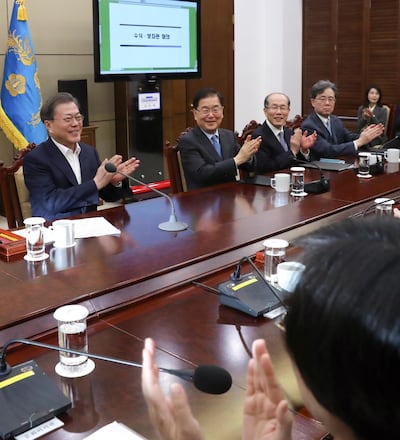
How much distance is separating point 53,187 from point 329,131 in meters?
2.45

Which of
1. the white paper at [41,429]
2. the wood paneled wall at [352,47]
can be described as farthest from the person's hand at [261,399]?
the wood paneled wall at [352,47]

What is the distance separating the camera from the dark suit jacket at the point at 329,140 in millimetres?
4293

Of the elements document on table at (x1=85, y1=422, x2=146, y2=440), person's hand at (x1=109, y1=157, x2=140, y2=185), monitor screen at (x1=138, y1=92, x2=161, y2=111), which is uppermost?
monitor screen at (x1=138, y1=92, x2=161, y2=111)

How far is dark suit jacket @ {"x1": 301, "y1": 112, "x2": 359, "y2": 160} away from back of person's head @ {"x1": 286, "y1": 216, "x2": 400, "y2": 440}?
12.4 feet

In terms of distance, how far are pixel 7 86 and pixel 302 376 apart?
15.6ft

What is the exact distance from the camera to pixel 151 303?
1655 mm

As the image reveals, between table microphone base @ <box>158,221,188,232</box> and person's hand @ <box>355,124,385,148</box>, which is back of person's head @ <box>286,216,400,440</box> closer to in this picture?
table microphone base @ <box>158,221,188,232</box>

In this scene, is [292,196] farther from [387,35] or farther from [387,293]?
[387,35]

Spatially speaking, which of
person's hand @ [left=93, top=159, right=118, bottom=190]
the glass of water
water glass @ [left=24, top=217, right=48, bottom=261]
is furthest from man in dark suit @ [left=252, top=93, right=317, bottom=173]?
the glass of water

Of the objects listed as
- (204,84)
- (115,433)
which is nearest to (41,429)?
(115,433)

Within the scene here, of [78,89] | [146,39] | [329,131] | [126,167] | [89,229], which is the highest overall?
[146,39]

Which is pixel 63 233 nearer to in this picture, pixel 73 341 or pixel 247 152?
pixel 73 341

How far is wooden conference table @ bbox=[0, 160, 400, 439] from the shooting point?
1158mm

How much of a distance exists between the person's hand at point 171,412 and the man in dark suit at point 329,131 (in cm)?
359
